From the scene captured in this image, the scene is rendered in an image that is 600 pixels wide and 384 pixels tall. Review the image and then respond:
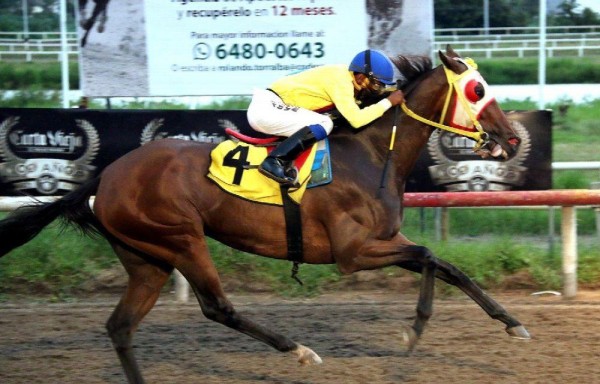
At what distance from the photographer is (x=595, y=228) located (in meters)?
9.22

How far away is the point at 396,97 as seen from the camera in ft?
18.7

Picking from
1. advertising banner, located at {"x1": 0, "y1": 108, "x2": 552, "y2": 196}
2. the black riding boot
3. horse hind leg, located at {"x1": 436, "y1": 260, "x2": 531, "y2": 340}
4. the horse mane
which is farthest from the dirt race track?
the horse mane

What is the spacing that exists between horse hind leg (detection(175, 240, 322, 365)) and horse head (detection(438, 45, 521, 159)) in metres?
1.63

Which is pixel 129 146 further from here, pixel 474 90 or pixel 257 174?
pixel 474 90

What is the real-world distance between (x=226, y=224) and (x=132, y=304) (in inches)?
28.8

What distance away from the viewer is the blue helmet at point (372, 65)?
18.3ft

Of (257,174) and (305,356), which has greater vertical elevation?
(257,174)

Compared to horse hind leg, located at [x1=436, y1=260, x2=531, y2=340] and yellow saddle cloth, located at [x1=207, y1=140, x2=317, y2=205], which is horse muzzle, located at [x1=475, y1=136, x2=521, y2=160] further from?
yellow saddle cloth, located at [x1=207, y1=140, x2=317, y2=205]

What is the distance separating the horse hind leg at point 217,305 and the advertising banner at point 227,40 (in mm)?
3755

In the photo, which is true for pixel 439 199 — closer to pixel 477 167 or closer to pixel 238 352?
pixel 477 167

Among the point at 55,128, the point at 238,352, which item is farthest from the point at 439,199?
the point at 55,128

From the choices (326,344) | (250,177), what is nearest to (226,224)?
(250,177)

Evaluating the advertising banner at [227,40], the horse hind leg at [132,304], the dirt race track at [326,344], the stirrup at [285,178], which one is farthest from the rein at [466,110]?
the advertising banner at [227,40]

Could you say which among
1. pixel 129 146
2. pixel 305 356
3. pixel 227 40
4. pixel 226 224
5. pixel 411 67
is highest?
pixel 227 40
